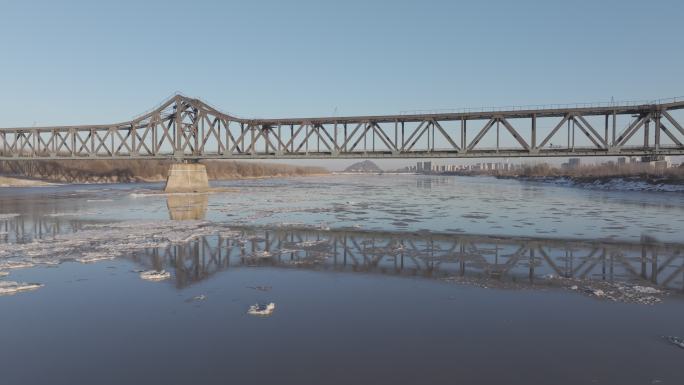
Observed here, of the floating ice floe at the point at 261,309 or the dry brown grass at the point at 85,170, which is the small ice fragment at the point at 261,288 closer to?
the floating ice floe at the point at 261,309

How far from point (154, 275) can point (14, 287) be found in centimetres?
314

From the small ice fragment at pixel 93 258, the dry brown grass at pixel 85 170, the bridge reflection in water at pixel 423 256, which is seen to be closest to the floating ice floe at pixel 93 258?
the small ice fragment at pixel 93 258

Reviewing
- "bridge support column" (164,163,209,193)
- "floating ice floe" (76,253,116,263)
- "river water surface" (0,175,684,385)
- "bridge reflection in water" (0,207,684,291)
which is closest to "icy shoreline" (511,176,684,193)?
"river water surface" (0,175,684,385)

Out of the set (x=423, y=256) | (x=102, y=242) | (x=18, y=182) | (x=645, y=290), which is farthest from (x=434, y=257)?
(x=18, y=182)

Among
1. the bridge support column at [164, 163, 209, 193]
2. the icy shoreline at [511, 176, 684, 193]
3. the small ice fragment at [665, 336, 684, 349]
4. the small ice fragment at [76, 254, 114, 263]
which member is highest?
the bridge support column at [164, 163, 209, 193]

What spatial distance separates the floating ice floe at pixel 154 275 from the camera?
11.3 metres

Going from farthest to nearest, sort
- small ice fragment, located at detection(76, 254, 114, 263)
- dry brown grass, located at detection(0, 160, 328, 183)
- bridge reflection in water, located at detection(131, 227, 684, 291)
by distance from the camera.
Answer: dry brown grass, located at detection(0, 160, 328, 183) < small ice fragment, located at detection(76, 254, 114, 263) < bridge reflection in water, located at detection(131, 227, 684, 291)

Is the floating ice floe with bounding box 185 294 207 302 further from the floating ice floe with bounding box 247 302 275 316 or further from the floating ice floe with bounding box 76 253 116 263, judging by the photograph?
the floating ice floe with bounding box 76 253 116 263

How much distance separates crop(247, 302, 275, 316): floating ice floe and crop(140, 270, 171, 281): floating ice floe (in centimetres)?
376

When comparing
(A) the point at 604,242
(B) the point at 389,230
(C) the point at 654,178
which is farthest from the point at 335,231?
(C) the point at 654,178

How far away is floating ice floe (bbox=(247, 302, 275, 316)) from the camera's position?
858 centimetres

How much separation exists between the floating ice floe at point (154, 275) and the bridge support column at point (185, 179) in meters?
51.0

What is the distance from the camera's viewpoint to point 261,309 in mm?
8781

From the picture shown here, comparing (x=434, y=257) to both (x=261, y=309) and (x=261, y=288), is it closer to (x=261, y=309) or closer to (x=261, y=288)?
(x=261, y=288)
